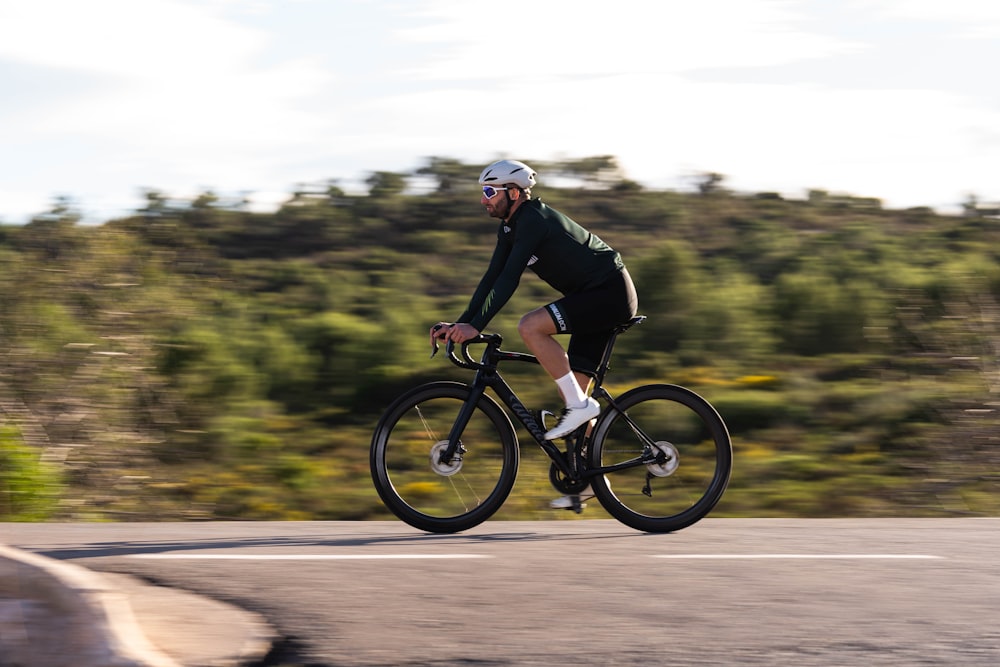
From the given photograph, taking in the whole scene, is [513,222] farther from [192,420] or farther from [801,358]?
[801,358]

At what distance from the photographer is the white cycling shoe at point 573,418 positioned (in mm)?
7641

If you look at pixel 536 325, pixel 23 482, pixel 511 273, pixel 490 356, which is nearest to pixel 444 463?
pixel 490 356

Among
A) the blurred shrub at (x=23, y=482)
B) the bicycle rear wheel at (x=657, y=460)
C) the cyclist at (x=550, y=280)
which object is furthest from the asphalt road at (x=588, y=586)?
the blurred shrub at (x=23, y=482)

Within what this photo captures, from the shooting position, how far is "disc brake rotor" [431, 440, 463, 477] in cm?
764

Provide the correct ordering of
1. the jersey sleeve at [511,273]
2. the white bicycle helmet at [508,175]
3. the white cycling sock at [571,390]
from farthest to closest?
1. the white cycling sock at [571,390]
2. the white bicycle helmet at [508,175]
3. the jersey sleeve at [511,273]

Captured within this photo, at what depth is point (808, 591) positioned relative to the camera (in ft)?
19.2

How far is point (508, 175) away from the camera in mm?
7457

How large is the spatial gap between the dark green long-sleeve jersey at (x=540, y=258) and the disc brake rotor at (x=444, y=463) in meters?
0.70

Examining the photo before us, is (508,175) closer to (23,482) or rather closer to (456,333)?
(456,333)

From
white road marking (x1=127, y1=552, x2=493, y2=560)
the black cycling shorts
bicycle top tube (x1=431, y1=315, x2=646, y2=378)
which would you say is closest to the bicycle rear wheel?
bicycle top tube (x1=431, y1=315, x2=646, y2=378)

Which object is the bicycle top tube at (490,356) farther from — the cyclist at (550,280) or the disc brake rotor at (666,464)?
the disc brake rotor at (666,464)

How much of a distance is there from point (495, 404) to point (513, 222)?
986 millimetres

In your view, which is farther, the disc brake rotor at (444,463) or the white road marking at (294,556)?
the disc brake rotor at (444,463)

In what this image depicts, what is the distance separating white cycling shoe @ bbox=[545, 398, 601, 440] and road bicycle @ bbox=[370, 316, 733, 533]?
8 cm
